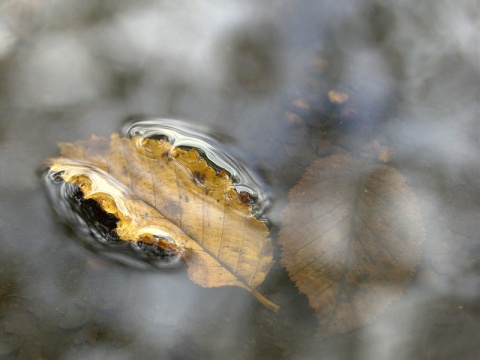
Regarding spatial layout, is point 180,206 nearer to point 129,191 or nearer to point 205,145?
point 129,191

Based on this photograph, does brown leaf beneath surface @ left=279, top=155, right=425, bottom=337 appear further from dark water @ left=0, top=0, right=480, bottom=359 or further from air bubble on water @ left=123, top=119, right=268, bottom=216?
air bubble on water @ left=123, top=119, right=268, bottom=216

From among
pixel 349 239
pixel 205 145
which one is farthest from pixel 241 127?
pixel 349 239

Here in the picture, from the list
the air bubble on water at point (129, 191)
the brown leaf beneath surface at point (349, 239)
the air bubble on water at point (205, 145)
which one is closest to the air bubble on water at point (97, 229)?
the air bubble on water at point (129, 191)

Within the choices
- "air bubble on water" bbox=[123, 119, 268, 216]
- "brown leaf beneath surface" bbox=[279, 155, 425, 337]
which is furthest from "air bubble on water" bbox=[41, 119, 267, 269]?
"brown leaf beneath surface" bbox=[279, 155, 425, 337]

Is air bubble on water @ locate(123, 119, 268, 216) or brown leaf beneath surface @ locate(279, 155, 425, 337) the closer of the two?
brown leaf beneath surface @ locate(279, 155, 425, 337)

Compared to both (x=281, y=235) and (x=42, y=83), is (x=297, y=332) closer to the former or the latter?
(x=281, y=235)

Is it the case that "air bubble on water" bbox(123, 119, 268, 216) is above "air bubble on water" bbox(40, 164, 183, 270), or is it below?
above
